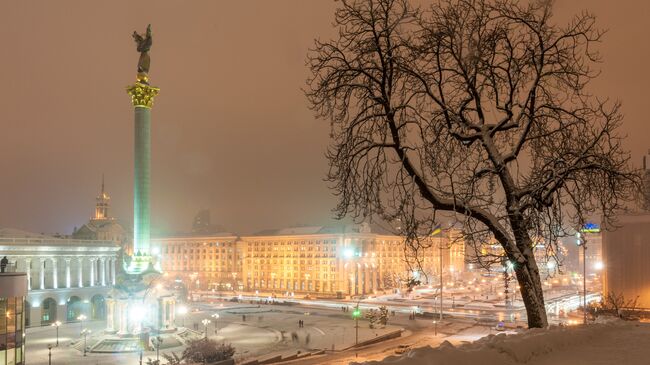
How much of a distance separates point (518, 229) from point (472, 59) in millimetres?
3959

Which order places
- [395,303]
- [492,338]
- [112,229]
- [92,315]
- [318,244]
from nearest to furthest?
[492,338], [92,315], [395,303], [112,229], [318,244]

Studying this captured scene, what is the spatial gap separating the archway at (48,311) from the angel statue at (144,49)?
38113 millimetres

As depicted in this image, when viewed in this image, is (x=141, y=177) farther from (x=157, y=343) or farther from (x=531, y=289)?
(x=531, y=289)

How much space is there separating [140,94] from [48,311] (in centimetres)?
3898

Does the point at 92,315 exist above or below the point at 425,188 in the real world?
below

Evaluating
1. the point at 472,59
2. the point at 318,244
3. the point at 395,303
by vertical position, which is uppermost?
the point at 472,59

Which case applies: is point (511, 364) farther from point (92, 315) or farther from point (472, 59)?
point (92, 315)

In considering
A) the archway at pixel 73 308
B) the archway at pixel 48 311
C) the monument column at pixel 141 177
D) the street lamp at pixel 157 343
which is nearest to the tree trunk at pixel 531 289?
the street lamp at pixel 157 343

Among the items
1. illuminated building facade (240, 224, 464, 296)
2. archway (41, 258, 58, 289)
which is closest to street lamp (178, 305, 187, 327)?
archway (41, 258, 58, 289)

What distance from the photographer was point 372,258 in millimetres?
142000

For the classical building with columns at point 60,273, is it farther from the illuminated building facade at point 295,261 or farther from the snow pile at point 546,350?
the snow pile at point 546,350

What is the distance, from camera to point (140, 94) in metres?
62.2

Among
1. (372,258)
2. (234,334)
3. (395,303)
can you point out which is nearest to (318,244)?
(372,258)

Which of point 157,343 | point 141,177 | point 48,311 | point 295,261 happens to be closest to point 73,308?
point 48,311
